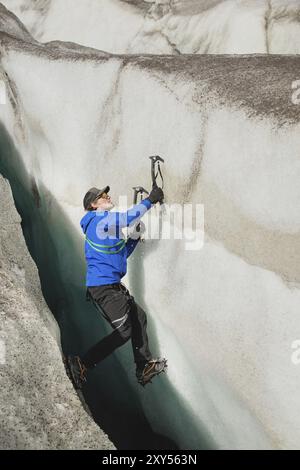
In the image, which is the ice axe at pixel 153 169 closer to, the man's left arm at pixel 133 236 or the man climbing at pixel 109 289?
the man climbing at pixel 109 289

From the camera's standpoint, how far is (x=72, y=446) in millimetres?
3115

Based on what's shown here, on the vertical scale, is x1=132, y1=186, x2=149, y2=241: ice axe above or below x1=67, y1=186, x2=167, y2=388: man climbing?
above

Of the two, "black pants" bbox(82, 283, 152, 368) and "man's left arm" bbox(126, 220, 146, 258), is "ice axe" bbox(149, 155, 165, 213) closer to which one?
"man's left arm" bbox(126, 220, 146, 258)

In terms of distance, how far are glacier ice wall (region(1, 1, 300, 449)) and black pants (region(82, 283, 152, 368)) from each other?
1.31ft

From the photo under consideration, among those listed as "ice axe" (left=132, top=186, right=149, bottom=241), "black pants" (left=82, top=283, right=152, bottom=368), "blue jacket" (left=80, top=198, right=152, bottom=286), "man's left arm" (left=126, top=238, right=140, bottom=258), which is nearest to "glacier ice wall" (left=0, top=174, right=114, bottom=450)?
"black pants" (left=82, top=283, right=152, bottom=368)

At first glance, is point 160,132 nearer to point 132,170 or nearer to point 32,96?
point 132,170

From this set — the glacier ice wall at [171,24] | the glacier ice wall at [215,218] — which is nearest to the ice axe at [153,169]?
the glacier ice wall at [215,218]

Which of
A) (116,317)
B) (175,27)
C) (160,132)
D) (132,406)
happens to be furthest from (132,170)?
(175,27)

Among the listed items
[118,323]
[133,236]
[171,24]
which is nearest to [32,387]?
[118,323]

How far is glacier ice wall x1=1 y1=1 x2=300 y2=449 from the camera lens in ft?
12.3

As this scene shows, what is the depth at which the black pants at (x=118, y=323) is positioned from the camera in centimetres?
430

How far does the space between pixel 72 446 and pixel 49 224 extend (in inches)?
147

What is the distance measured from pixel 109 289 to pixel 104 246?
41cm

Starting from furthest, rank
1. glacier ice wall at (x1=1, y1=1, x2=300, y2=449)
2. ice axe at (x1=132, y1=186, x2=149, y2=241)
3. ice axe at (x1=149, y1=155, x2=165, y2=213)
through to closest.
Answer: ice axe at (x1=132, y1=186, x2=149, y2=241) → ice axe at (x1=149, y1=155, x2=165, y2=213) → glacier ice wall at (x1=1, y1=1, x2=300, y2=449)
